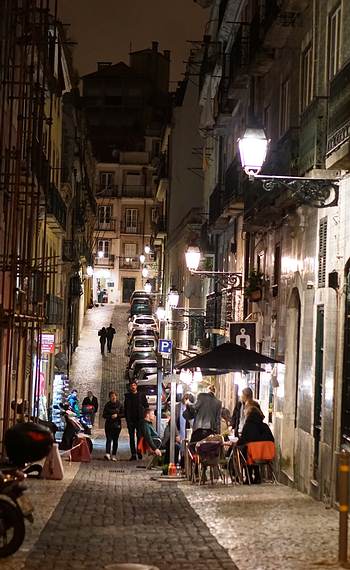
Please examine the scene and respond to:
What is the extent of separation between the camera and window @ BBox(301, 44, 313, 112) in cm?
1797

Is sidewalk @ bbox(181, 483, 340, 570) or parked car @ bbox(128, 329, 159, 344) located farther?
parked car @ bbox(128, 329, 159, 344)

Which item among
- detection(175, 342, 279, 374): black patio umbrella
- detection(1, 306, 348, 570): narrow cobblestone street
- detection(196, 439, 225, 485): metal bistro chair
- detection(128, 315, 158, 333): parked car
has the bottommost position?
detection(1, 306, 348, 570): narrow cobblestone street

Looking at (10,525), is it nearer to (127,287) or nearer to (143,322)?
(143,322)

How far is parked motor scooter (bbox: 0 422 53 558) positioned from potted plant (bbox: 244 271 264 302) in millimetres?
12753

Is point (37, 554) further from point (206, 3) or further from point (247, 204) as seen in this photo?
point (206, 3)

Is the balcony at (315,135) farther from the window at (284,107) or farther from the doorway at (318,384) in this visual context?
the window at (284,107)

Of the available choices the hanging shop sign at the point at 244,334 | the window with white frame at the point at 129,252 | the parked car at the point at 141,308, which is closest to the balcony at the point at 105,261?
the window with white frame at the point at 129,252

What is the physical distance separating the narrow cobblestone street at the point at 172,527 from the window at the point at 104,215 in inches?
2743

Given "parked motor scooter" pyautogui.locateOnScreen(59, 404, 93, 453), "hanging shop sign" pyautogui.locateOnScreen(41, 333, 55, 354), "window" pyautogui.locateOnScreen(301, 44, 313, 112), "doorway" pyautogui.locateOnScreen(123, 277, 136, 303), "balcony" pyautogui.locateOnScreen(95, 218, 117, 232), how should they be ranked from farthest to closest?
"doorway" pyautogui.locateOnScreen(123, 277, 136, 303), "balcony" pyautogui.locateOnScreen(95, 218, 117, 232), "hanging shop sign" pyautogui.locateOnScreen(41, 333, 55, 354), "parked motor scooter" pyautogui.locateOnScreen(59, 404, 93, 453), "window" pyautogui.locateOnScreen(301, 44, 313, 112)

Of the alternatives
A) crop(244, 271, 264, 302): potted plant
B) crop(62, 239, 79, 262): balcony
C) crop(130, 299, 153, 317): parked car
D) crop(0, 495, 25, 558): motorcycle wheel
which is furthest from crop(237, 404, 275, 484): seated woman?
crop(130, 299, 153, 317): parked car

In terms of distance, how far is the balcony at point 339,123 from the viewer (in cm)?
1386

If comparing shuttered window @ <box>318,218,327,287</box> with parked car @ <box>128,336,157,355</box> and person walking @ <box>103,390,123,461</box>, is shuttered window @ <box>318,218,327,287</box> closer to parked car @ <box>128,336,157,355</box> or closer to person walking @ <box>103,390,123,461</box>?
person walking @ <box>103,390,123,461</box>

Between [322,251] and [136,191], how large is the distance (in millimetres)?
73782

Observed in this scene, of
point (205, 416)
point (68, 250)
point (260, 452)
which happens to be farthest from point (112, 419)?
point (68, 250)
